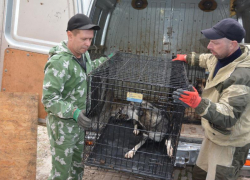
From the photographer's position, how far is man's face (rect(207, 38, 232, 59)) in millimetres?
2162

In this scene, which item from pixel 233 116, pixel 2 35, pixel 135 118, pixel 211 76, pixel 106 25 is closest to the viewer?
pixel 233 116

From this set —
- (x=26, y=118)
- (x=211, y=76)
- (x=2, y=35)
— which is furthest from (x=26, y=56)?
(x=211, y=76)

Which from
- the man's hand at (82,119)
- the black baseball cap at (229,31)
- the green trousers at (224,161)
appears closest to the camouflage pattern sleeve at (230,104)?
the black baseball cap at (229,31)

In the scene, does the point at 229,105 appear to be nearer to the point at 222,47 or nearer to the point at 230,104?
the point at 230,104

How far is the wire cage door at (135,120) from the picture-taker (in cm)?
214

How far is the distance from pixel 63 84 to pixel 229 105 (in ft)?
4.70

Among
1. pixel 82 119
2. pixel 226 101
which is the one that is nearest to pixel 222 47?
pixel 226 101

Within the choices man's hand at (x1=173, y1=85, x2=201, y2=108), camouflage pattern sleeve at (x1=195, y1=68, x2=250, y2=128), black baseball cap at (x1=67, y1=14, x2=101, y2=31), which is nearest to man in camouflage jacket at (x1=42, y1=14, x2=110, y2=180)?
black baseball cap at (x1=67, y1=14, x2=101, y2=31)

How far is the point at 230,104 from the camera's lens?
196 cm

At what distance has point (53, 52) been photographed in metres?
2.38

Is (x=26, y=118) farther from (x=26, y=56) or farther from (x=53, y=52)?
(x=53, y=52)

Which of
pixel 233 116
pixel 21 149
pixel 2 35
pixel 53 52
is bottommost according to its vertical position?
pixel 21 149

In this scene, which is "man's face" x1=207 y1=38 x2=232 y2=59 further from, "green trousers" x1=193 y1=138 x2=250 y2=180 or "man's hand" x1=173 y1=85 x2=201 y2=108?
"green trousers" x1=193 y1=138 x2=250 y2=180

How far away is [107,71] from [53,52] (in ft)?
1.79
